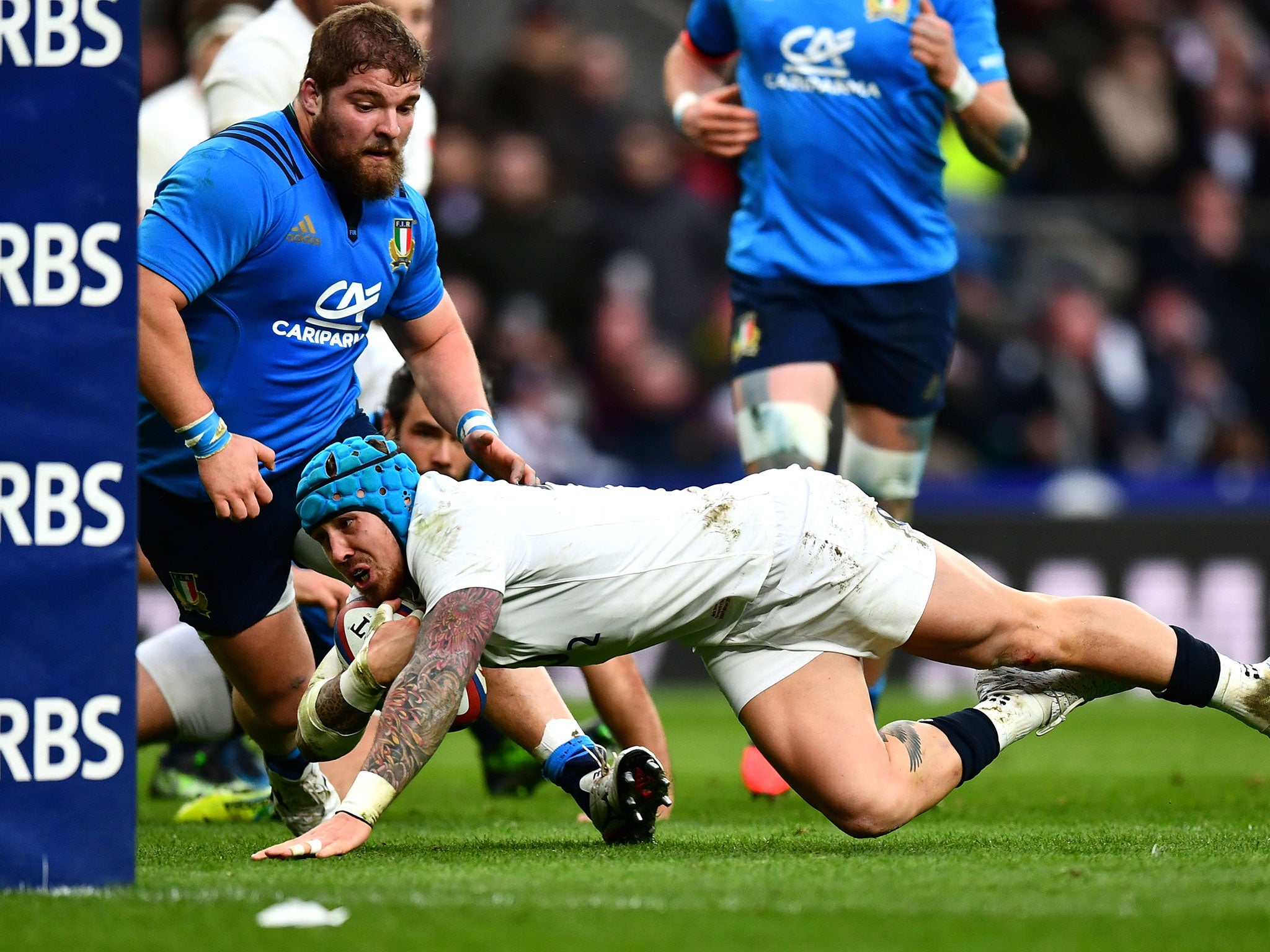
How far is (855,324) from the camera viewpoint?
246 inches

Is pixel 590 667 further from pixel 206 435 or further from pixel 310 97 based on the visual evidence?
pixel 310 97

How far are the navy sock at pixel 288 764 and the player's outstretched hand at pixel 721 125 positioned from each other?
2.58m

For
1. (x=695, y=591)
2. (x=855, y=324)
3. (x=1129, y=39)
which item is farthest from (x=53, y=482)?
(x=1129, y=39)

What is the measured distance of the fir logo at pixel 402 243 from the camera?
195 inches

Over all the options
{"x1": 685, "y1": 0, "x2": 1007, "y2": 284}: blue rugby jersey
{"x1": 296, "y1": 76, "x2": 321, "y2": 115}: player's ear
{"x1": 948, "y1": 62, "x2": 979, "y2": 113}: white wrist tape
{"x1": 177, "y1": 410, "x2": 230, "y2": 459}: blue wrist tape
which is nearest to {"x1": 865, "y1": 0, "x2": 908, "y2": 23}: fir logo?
{"x1": 685, "y1": 0, "x2": 1007, "y2": 284}: blue rugby jersey

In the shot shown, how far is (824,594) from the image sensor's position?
4.49m

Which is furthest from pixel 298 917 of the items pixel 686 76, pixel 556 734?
pixel 686 76

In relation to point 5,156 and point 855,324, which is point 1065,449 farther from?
point 5,156

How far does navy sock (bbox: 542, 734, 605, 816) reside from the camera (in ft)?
15.9

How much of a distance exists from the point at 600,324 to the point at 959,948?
9.54 meters

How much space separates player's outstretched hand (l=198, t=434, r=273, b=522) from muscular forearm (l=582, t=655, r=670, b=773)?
1.39 m

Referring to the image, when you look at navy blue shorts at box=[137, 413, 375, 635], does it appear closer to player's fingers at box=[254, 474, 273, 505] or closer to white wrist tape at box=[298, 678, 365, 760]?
player's fingers at box=[254, 474, 273, 505]

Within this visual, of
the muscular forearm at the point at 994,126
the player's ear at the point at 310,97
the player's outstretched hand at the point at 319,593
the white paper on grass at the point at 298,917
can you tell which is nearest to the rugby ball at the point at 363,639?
the white paper on grass at the point at 298,917

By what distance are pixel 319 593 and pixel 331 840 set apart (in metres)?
1.87
